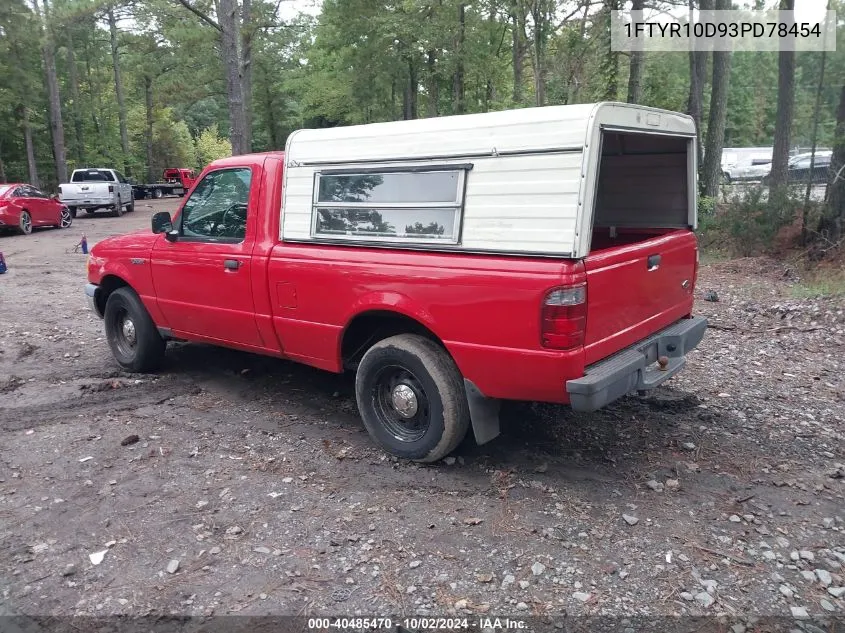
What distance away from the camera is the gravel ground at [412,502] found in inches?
119

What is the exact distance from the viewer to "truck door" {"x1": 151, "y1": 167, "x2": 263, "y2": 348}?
4969 mm

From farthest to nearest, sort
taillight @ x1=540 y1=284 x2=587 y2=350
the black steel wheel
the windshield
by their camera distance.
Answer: the windshield, the black steel wheel, taillight @ x1=540 y1=284 x2=587 y2=350

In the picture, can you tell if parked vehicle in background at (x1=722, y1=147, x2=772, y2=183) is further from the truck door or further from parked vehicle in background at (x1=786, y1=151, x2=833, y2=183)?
the truck door

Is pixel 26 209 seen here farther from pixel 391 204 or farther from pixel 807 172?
pixel 807 172

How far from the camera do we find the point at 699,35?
574 inches

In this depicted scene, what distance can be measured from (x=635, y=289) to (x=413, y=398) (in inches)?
61.7

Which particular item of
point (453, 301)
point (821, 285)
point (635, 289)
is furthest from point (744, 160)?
point (453, 301)

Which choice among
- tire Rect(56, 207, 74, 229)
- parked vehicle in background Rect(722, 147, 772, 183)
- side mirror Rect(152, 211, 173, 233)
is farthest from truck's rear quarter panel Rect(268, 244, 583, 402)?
parked vehicle in background Rect(722, 147, 772, 183)

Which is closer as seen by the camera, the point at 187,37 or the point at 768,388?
the point at 768,388

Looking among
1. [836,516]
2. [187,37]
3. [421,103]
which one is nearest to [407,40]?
[187,37]

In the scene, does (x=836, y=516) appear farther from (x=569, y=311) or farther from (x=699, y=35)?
(x=699, y=35)

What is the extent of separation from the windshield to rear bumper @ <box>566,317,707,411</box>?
2659cm

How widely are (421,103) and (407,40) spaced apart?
923cm

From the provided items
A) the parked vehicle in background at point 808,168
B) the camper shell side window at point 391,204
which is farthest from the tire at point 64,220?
the parked vehicle in background at point 808,168
